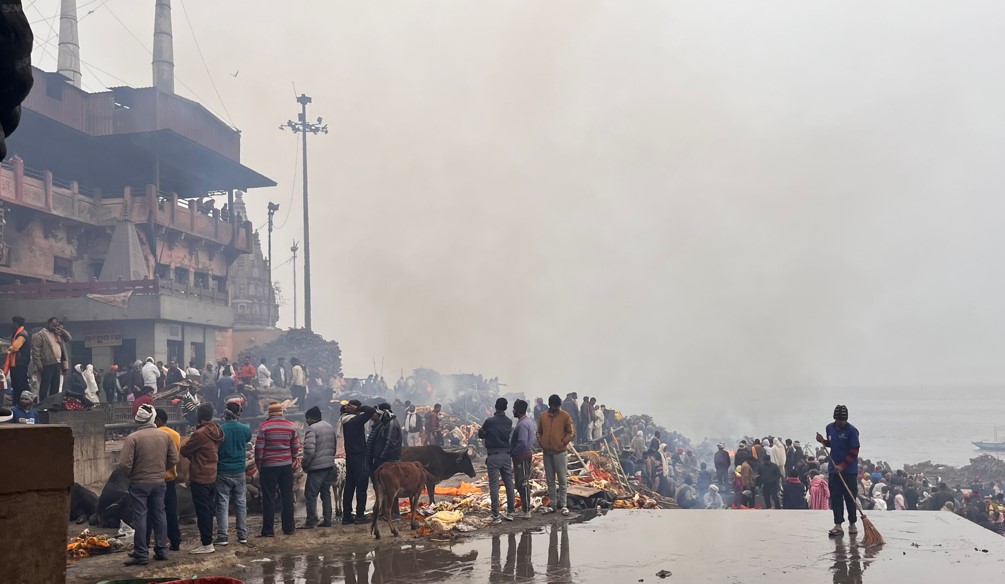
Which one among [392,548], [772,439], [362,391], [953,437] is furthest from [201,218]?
[953,437]

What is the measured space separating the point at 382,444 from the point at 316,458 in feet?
3.08

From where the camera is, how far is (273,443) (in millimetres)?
10516

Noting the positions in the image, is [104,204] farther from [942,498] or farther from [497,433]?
[942,498]

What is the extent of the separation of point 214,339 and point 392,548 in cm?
2745

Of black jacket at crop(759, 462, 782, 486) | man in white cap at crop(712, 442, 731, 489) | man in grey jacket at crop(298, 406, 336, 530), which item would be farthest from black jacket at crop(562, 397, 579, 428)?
man in grey jacket at crop(298, 406, 336, 530)

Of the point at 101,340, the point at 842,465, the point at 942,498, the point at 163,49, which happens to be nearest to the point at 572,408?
the point at 942,498

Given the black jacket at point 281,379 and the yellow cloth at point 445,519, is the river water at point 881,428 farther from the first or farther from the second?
the yellow cloth at point 445,519

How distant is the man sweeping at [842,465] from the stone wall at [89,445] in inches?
507

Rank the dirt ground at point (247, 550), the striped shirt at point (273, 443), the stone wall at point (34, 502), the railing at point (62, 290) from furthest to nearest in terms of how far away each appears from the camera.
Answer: the railing at point (62, 290)
the striped shirt at point (273, 443)
the dirt ground at point (247, 550)
the stone wall at point (34, 502)

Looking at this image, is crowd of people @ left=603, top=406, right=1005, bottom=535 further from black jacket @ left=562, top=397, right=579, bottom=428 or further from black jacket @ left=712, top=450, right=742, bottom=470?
black jacket @ left=562, top=397, right=579, bottom=428

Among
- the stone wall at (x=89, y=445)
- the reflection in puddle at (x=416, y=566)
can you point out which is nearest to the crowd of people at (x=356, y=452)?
the stone wall at (x=89, y=445)

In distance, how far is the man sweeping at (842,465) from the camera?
10.3m

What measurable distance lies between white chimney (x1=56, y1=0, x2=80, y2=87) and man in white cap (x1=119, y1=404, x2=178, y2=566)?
140ft

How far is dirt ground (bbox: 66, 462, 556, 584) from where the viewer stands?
8.50 metres
